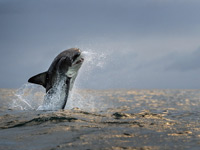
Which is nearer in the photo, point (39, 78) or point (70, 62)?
point (70, 62)

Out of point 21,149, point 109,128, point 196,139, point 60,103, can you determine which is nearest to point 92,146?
point 21,149

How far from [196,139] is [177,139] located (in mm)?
484

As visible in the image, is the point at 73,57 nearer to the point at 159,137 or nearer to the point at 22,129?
the point at 22,129

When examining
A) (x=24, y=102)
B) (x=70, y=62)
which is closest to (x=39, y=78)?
(x=70, y=62)

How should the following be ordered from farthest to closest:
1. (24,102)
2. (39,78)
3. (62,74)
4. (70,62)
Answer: (24,102)
(39,78)
(62,74)
(70,62)

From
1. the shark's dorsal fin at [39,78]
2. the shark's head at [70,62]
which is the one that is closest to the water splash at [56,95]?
the shark's head at [70,62]

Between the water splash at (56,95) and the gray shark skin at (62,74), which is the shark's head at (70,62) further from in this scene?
the water splash at (56,95)

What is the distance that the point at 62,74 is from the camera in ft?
37.0

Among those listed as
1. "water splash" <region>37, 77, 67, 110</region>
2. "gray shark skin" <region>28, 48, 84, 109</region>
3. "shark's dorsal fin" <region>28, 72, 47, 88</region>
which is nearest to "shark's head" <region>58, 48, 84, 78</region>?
"gray shark skin" <region>28, 48, 84, 109</region>

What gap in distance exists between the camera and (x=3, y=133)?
7.35 m

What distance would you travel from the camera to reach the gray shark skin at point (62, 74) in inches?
439

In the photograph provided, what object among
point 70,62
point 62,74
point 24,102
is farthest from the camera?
point 24,102

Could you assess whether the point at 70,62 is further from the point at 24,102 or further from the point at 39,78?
the point at 24,102

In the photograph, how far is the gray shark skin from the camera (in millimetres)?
11148
